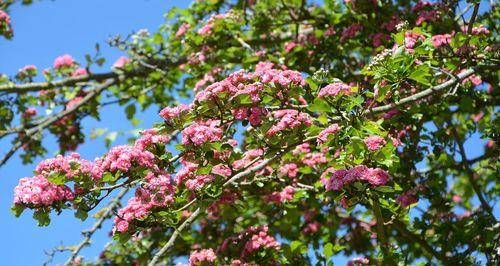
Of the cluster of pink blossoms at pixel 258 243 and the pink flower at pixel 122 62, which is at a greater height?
the pink flower at pixel 122 62

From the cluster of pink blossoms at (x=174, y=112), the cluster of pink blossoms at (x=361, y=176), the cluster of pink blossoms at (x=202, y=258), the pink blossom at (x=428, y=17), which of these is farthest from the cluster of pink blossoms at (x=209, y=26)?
the cluster of pink blossoms at (x=361, y=176)

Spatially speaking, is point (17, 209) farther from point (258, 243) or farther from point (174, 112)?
point (258, 243)

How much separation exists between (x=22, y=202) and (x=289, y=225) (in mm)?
3447

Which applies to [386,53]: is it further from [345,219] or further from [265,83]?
[345,219]

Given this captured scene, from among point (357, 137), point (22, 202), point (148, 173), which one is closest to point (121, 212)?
point (148, 173)

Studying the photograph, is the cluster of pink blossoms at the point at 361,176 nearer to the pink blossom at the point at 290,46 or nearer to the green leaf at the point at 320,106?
the green leaf at the point at 320,106

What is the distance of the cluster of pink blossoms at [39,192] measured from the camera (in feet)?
11.2

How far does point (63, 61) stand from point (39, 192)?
464 cm

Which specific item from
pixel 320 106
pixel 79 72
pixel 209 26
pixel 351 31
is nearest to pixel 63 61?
pixel 79 72

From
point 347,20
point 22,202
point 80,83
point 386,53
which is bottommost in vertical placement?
point 22,202

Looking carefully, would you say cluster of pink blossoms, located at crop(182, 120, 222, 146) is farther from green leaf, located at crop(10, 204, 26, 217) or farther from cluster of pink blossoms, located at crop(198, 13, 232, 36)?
cluster of pink blossoms, located at crop(198, 13, 232, 36)

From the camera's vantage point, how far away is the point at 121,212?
12.0ft

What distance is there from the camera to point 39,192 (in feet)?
11.2

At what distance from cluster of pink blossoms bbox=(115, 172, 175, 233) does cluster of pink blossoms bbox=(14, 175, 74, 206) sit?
335 millimetres
